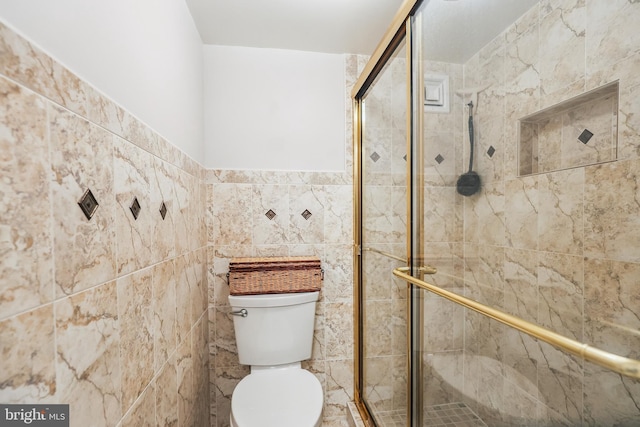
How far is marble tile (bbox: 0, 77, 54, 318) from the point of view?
42 centimetres

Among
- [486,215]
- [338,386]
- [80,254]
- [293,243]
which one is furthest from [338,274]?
[80,254]

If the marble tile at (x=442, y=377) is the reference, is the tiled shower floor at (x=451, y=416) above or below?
below

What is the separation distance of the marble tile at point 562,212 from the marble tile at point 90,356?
95cm

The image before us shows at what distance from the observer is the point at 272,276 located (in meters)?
1.47

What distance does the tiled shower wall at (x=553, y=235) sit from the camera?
469 mm

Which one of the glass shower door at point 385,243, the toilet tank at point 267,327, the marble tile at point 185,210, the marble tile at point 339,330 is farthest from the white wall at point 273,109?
the marble tile at point 339,330

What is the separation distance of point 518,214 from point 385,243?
2.30 ft

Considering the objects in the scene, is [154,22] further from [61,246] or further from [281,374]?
[281,374]

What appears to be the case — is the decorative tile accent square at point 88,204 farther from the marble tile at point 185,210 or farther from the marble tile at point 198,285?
the marble tile at point 198,285

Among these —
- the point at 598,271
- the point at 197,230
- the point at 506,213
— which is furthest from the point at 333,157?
the point at 598,271

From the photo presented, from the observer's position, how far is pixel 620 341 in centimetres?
46

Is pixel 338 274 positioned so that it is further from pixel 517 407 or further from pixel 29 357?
pixel 29 357

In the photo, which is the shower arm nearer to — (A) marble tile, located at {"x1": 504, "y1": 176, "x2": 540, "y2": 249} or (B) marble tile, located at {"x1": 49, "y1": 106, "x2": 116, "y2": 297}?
(A) marble tile, located at {"x1": 504, "y1": 176, "x2": 540, "y2": 249}

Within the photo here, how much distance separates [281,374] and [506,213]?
123 cm
